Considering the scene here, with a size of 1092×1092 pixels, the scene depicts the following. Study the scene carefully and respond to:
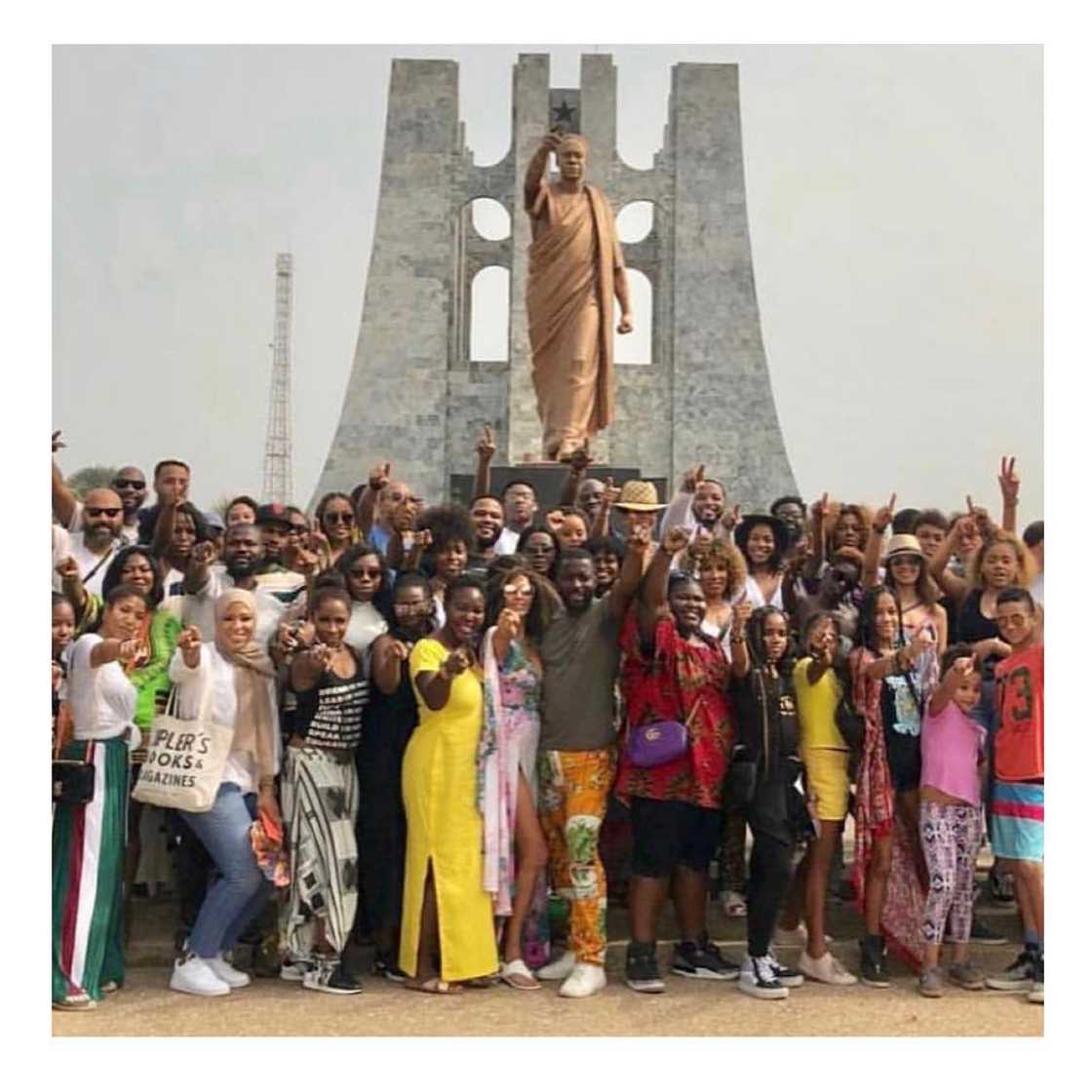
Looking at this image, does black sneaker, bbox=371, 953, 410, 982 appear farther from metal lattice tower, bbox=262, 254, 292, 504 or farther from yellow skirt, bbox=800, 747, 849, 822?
Result: metal lattice tower, bbox=262, 254, 292, 504

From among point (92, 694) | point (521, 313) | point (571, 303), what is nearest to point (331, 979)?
point (92, 694)

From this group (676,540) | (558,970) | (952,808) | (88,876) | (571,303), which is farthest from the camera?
(571,303)

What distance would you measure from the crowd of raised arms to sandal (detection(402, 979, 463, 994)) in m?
0.01

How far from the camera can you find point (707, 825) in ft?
18.2

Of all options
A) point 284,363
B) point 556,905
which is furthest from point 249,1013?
point 284,363

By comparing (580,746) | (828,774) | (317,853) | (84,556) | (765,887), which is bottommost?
(765,887)

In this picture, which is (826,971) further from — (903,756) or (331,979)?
(331,979)

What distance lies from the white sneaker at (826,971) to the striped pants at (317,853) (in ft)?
5.46

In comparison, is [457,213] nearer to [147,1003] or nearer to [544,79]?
[544,79]

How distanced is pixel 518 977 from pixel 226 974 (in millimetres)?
1033

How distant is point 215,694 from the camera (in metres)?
5.38

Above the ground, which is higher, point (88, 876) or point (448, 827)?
point (448, 827)

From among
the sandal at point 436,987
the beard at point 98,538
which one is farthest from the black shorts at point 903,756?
the beard at point 98,538

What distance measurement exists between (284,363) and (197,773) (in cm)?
1498
